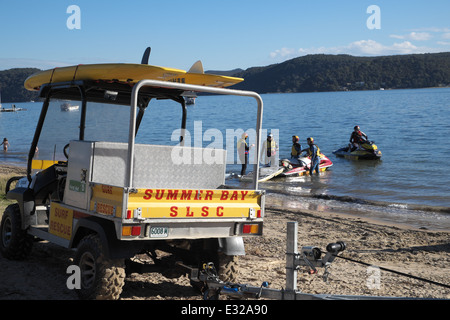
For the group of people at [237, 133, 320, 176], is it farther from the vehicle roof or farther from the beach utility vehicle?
the beach utility vehicle

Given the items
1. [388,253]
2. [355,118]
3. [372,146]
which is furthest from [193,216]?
[355,118]

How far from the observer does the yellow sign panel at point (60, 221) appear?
19.9 feet

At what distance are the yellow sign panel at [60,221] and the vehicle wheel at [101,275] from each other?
57 centimetres

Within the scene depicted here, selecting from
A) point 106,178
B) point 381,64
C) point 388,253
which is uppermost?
point 381,64

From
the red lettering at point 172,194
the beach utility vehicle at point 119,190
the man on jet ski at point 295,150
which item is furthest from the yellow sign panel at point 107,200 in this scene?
the man on jet ski at point 295,150

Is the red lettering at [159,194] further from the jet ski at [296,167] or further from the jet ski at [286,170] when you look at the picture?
the jet ski at [296,167]

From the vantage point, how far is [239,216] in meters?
5.75

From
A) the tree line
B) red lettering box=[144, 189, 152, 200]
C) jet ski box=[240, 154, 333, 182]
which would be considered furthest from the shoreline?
the tree line

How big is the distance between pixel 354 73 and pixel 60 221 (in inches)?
6379

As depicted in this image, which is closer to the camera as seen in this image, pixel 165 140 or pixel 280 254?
pixel 280 254

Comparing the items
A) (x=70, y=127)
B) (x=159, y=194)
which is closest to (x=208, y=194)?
(x=159, y=194)

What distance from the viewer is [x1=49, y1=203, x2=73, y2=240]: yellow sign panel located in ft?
19.9

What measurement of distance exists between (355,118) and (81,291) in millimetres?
72650

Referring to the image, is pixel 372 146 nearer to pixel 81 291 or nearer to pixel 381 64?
pixel 81 291
